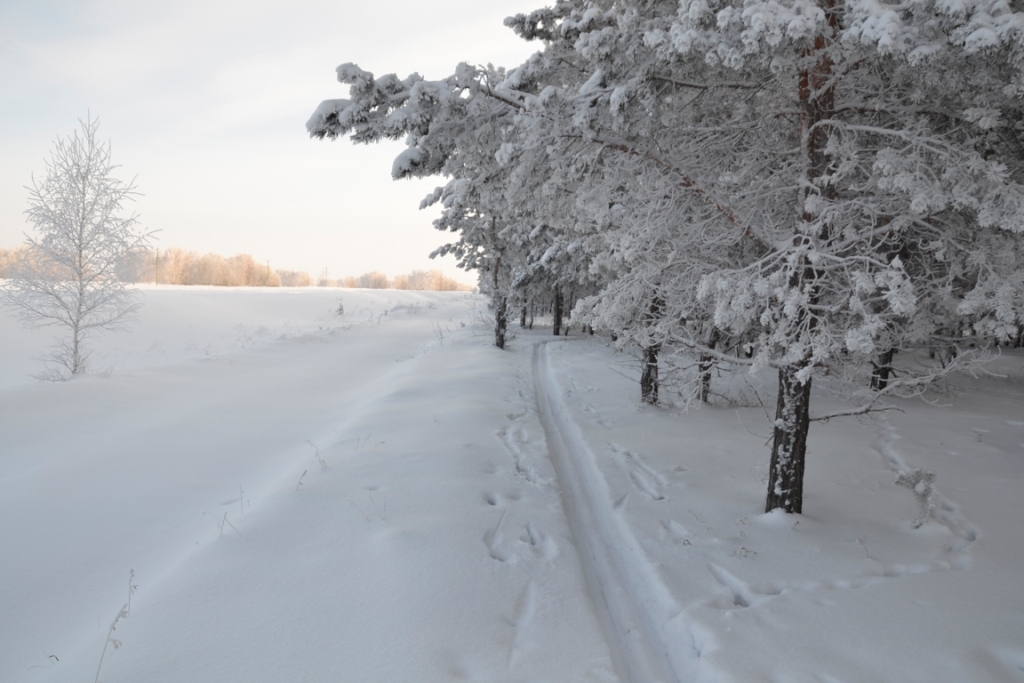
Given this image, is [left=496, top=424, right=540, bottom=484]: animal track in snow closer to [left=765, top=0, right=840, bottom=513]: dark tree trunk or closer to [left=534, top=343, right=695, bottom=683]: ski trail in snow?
[left=534, top=343, right=695, bottom=683]: ski trail in snow

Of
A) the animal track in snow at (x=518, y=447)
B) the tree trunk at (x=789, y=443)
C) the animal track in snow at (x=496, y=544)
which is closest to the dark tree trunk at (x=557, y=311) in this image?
the animal track in snow at (x=518, y=447)

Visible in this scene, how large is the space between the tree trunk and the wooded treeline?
0.07 ft

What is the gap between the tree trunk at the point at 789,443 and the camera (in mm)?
4969

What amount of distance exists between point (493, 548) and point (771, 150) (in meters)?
5.00

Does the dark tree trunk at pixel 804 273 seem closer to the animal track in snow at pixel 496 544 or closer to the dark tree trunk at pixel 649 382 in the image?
the animal track in snow at pixel 496 544

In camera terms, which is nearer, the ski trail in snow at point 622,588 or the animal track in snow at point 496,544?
the ski trail in snow at point 622,588

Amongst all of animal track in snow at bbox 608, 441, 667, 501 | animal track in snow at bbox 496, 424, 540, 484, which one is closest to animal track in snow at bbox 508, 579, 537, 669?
animal track in snow at bbox 496, 424, 540, 484

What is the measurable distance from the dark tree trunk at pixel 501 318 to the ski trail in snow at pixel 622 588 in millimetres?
10825

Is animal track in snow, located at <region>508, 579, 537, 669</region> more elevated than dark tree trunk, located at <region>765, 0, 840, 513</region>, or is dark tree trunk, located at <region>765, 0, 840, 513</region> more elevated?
dark tree trunk, located at <region>765, 0, 840, 513</region>

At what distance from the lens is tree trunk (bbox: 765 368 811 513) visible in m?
4.97

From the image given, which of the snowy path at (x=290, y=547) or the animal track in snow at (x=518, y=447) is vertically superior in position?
the animal track in snow at (x=518, y=447)

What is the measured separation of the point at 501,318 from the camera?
17.8 m

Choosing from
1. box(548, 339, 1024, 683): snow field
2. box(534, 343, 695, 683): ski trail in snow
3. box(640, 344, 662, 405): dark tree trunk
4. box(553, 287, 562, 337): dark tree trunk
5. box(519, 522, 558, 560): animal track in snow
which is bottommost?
box(534, 343, 695, 683): ski trail in snow

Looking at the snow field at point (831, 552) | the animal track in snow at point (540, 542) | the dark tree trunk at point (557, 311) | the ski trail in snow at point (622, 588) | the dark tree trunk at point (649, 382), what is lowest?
the ski trail in snow at point (622, 588)
